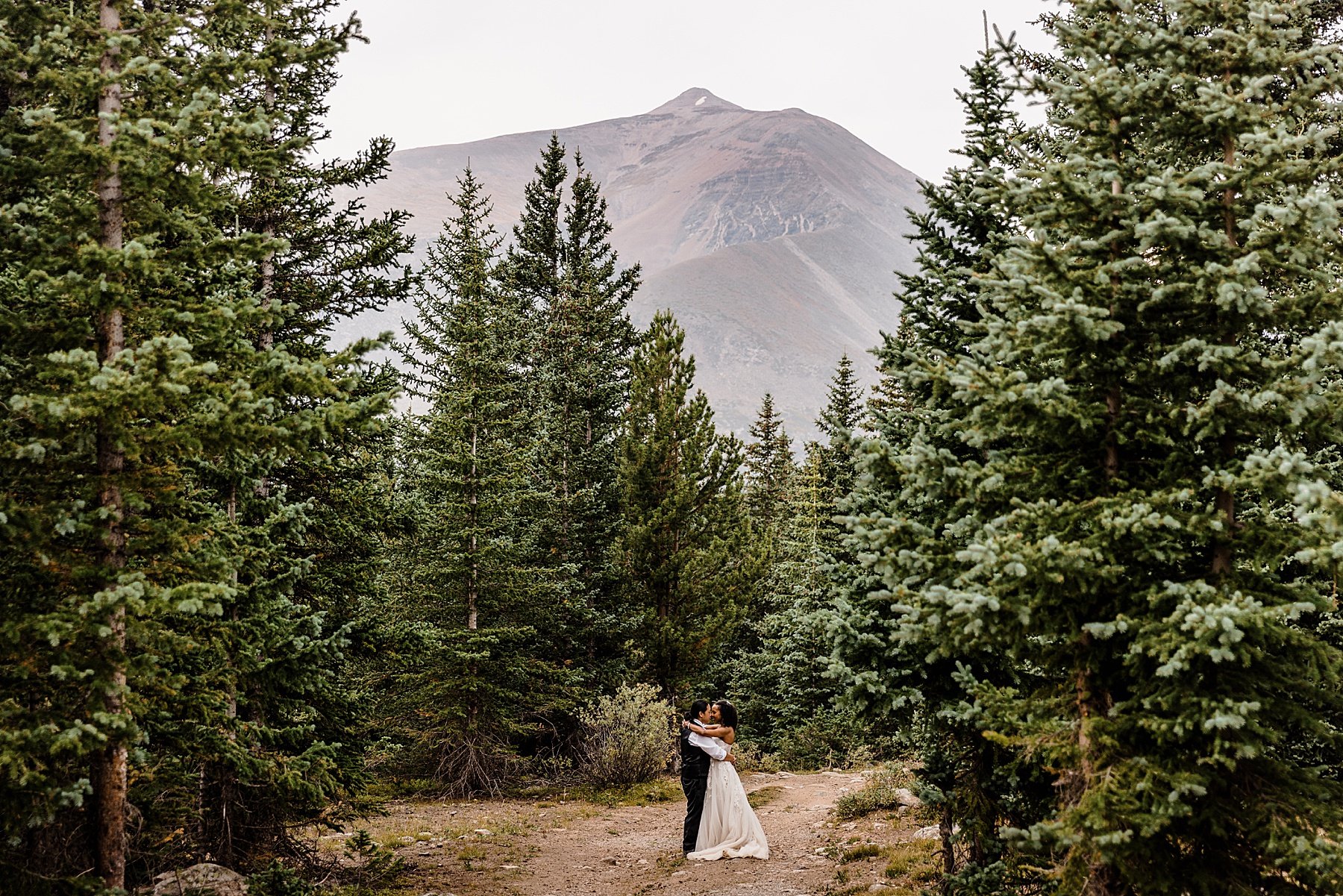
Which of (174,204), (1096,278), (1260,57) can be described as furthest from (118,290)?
(1260,57)

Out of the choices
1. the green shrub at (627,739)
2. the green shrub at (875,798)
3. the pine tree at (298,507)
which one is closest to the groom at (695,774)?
the green shrub at (875,798)

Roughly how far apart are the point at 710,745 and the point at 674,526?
29.9 ft

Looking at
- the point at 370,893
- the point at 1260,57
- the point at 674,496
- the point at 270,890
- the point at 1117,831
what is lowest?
the point at 370,893

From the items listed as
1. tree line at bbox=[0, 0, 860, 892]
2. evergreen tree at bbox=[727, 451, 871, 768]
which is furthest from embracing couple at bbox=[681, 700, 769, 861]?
evergreen tree at bbox=[727, 451, 871, 768]

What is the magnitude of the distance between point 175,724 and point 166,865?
80.1 inches

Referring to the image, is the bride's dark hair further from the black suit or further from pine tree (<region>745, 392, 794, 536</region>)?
pine tree (<region>745, 392, 794, 536</region>)

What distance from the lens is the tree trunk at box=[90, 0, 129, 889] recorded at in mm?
5660

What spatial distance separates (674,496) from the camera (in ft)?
67.7

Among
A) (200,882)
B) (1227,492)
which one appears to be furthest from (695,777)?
(1227,492)

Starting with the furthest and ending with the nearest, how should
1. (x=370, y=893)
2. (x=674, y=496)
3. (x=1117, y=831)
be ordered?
(x=674, y=496) < (x=370, y=893) < (x=1117, y=831)

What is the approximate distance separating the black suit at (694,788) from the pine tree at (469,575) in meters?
6.10

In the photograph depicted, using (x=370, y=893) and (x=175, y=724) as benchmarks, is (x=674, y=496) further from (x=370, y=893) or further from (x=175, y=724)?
(x=175, y=724)

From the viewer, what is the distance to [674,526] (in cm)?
2122

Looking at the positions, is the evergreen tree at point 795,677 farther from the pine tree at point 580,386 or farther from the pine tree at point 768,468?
the pine tree at point 768,468
